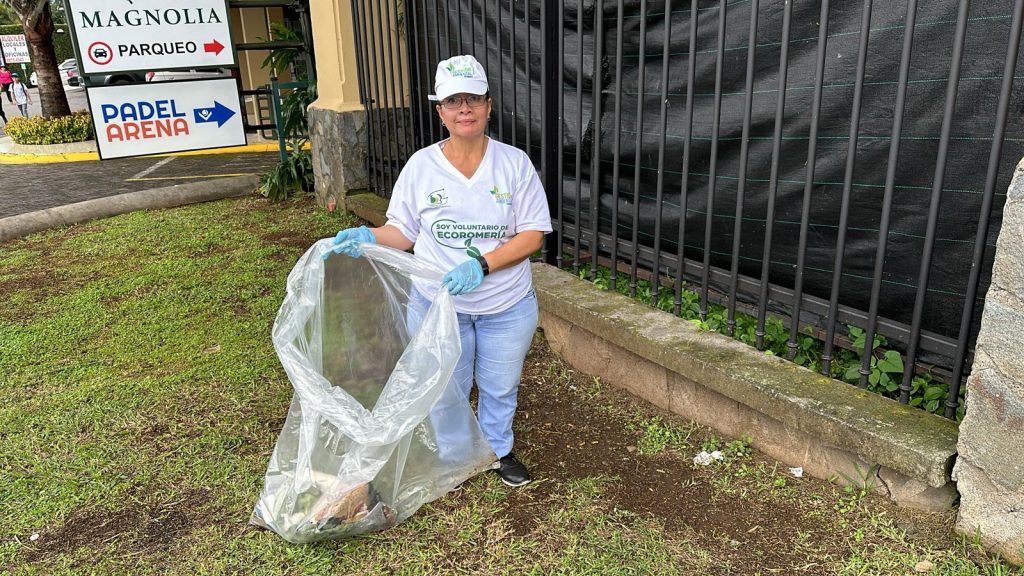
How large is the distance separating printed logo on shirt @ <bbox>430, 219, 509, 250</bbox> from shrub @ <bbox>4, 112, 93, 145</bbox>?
517 inches

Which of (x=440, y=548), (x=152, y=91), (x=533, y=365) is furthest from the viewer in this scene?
(x=152, y=91)

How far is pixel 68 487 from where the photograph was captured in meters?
2.95

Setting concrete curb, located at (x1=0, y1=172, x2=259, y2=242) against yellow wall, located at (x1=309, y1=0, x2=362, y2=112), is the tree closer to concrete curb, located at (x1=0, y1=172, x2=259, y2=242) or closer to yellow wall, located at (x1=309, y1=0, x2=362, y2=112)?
concrete curb, located at (x1=0, y1=172, x2=259, y2=242)

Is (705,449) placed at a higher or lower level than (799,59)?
lower

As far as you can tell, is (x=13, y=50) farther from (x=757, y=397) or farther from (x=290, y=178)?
(x=757, y=397)

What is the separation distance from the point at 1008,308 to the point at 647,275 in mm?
1958

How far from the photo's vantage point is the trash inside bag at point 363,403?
96.6 inches

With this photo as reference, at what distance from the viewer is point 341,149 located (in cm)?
658

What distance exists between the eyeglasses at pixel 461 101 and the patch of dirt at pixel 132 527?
5.69 feet

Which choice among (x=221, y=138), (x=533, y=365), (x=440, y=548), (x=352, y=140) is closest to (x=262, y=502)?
(x=440, y=548)

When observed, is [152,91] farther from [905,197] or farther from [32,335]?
[905,197]

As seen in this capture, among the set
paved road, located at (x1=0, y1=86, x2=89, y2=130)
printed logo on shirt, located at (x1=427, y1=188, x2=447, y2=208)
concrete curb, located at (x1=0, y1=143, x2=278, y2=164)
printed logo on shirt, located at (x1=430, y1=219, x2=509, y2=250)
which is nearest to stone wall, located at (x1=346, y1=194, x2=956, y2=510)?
printed logo on shirt, located at (x1=430, y1=219, x2=509, y2=250)

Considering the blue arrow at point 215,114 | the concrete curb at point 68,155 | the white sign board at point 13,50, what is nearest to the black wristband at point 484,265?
the blue arrow at point 215,114

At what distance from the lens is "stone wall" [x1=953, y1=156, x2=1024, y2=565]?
2.10m
